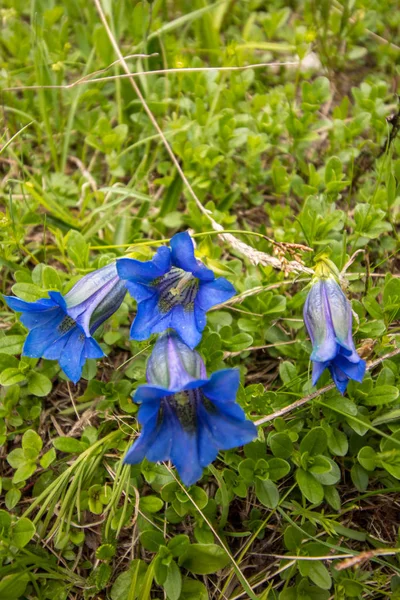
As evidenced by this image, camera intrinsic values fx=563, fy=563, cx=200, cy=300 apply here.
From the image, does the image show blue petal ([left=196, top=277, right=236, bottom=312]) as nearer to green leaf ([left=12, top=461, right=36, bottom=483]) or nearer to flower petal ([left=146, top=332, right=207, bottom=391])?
flower petal ([left=146, top=332, right=207, bottom=391])

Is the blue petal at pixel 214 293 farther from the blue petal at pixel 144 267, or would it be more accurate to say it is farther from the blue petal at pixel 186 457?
the blue petal at pixel 186 457

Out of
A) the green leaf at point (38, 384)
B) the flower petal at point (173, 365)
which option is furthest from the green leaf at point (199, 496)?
the green leaf at point (38, 384)

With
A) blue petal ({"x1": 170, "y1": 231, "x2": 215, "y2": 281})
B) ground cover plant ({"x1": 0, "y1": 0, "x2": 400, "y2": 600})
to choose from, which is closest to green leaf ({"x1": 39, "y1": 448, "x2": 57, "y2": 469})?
ground cover plant ({"x1": 0, "y1": 0, "x2": 400, "y2": 600})

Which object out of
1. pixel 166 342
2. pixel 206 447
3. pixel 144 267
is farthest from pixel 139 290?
pixel 206 447

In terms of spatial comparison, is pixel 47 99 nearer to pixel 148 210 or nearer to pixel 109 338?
pixel 148 210

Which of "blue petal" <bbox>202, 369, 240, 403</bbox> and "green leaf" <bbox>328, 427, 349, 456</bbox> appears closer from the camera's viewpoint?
"blue petal" <bbox>202, 369, 240, 403</bbox>
